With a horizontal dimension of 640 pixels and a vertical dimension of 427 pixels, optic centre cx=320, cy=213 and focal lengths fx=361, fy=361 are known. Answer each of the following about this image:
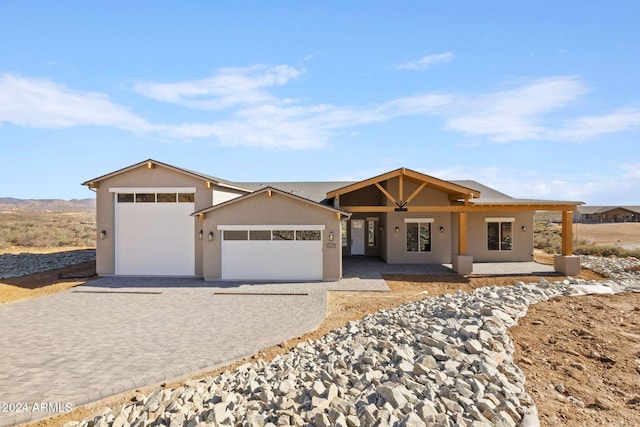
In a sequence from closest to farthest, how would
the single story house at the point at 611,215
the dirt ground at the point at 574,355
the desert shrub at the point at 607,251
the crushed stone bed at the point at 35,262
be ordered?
1. the dirt ground at the point at 574,355
2. the crushed stone bed at the point at 35,262
3. the desert shrub at the point at 607,251
4. the single story house at the point at 611,215

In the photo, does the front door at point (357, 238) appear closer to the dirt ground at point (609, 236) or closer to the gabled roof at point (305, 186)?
the gabled roof at point (305, 186)

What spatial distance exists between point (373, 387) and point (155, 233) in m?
12.3

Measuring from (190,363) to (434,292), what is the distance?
790 centimetres

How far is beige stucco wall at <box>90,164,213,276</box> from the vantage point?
14109 millimetres

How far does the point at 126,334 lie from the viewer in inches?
288

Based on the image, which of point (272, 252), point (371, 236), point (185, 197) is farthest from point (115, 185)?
point (371, 236)

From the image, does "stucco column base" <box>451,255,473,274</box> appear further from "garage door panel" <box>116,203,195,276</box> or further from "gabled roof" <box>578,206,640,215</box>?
"gabled roof" <box>578,206,640,215</box>

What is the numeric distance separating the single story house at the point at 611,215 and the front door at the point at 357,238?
52.6 m

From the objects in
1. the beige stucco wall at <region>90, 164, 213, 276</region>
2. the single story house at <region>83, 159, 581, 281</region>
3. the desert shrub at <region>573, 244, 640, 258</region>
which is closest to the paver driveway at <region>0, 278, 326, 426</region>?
the single story house at <region>83, 159, 581, 281</region>

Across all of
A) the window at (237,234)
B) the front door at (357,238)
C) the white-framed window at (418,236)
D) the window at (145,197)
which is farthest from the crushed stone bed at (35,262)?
the white-framed window at (418,236)

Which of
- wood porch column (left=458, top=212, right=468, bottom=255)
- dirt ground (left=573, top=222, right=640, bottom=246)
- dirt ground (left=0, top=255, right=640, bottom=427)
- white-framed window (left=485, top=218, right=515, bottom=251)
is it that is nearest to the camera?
dirt ground (left=0, top=255, right=640, bottom=427)

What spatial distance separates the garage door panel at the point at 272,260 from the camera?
1326 centimetres

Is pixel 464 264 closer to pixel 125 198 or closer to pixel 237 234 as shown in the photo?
pixel 237 234

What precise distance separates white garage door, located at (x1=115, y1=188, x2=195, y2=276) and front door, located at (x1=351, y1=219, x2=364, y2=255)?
28.4ft
